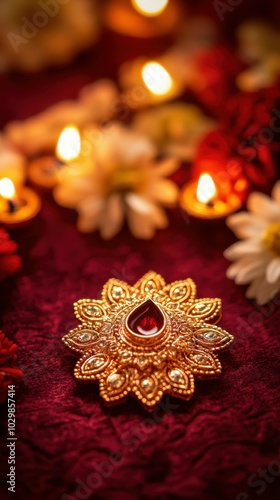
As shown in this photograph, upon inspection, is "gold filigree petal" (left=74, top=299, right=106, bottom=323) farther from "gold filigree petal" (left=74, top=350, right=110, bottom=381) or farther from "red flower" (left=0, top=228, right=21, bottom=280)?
"red flower" (left=0, top=228, right=21, bottom=280)

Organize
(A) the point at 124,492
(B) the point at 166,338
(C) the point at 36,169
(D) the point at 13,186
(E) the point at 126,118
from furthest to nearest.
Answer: (E) the point at 126,118, (C) the point at 36,169, (D) the point at 13,186, (B) the point at 166,338, (A) the point at 124,492

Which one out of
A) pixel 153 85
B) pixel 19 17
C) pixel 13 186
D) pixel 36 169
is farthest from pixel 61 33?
pixel 13 186

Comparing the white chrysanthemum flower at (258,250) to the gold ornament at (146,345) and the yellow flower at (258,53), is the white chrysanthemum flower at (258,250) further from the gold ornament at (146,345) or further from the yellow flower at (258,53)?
the yellow flower at (258,53)

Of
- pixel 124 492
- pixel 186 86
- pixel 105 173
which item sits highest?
pixel 186 86

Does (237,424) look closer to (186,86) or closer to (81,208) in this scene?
(81,208)

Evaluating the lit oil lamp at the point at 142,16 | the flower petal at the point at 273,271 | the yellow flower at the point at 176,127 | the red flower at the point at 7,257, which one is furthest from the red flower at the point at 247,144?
the lit oil lamp at the point at 142,16

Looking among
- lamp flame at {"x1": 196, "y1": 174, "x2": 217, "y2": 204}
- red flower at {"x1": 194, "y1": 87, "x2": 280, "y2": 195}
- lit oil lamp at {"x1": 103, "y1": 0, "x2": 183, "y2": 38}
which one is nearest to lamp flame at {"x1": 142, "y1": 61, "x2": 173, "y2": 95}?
lit oil lamp at {"x1": 103, "y1": 0, "x2": 183, "y2": 38}

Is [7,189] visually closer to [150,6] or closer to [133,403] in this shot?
[133,403]
